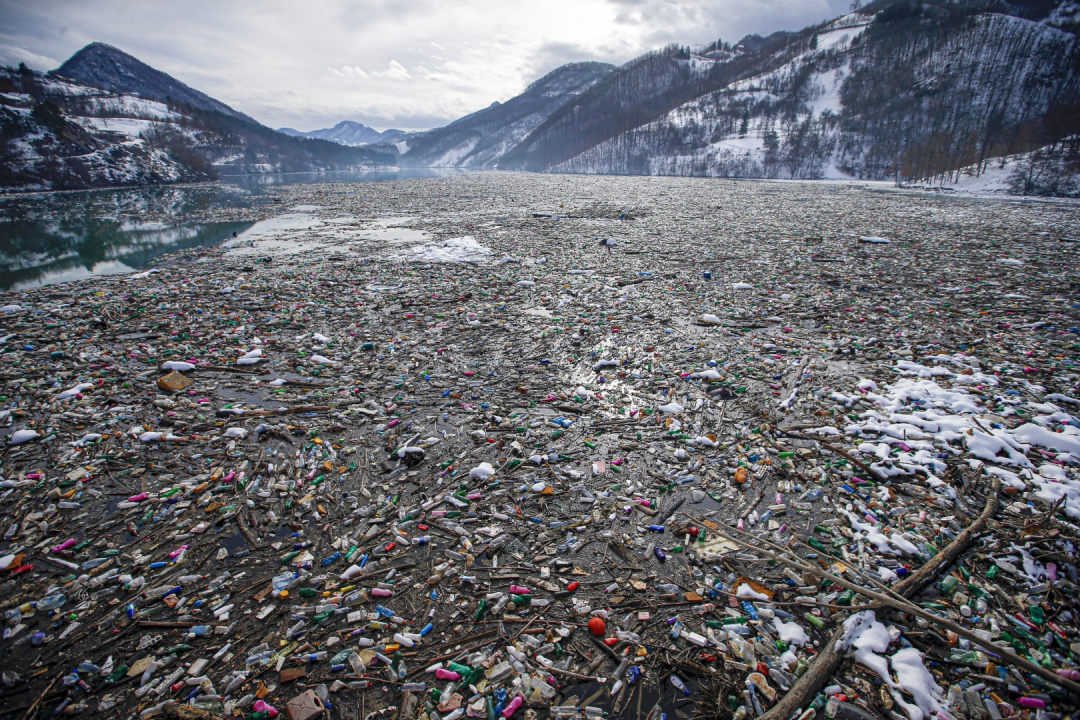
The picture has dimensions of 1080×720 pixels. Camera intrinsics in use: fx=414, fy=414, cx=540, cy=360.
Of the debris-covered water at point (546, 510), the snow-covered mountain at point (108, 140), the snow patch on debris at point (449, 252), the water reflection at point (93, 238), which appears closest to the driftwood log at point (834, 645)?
the debris-covered water at point (546, 510)

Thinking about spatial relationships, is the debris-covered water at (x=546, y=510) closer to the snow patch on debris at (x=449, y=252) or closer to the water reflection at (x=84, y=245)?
the snow patch on debris at (x=449, y=252)

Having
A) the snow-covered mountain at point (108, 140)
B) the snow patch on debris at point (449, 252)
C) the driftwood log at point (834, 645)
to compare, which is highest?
the snow-covered mountain at point (108, 140)

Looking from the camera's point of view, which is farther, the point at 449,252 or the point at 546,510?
→ the point at 449,252

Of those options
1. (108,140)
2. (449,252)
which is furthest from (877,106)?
(108,140)

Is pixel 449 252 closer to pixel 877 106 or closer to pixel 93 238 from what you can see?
pixel 93 238

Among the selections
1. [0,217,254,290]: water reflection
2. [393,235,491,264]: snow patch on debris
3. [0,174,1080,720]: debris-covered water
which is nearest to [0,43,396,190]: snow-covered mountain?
[0,217,254,290]: water reflection

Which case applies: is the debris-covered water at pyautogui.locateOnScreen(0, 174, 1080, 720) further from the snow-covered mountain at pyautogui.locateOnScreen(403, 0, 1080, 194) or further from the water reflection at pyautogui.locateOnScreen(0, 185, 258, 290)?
the snow-covered mountain at pyautogui.locateOnScreen(403, 0, 1080, 194)
